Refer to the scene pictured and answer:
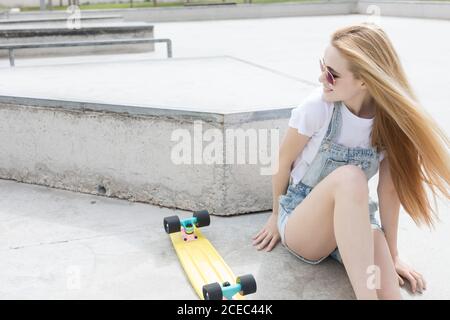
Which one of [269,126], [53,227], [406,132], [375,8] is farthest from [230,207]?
[375,8]

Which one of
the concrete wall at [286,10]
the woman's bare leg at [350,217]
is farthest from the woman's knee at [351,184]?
the concrete wall at [286,10]

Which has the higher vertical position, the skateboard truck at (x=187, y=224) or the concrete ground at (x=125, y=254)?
the skateboard truck at (x=187, y=224)

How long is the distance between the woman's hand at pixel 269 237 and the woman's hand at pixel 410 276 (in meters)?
0.63

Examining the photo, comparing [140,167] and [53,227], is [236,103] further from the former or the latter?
[53,227]

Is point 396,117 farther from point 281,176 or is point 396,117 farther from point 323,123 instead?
point 281,176

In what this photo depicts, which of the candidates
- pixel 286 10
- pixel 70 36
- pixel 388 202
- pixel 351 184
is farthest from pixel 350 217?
pixel 286 10

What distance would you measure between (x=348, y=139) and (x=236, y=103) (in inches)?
43.8

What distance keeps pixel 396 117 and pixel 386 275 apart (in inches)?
26.5

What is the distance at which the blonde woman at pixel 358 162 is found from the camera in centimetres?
220

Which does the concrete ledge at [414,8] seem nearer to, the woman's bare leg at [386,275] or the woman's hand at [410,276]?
the woman's hand at [410,276]

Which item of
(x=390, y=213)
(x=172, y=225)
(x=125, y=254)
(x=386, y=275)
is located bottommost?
(x=125, y=254)

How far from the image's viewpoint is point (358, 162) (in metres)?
2.52

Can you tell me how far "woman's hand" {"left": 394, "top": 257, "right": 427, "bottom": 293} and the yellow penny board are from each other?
77 cm
